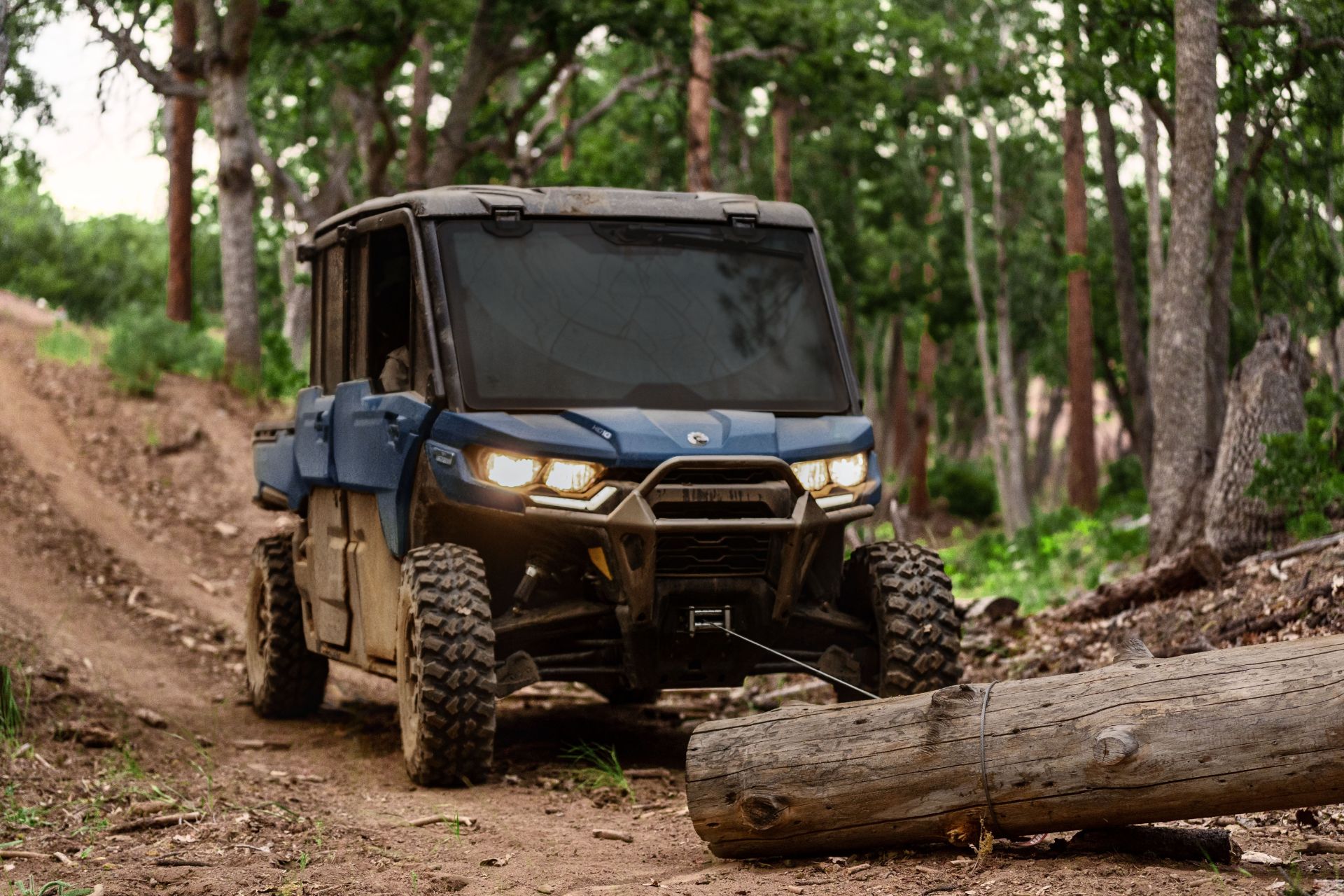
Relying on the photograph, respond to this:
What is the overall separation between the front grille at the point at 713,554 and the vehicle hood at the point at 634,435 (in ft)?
1.21

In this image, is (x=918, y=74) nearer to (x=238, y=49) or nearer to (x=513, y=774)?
(x=238, y=49)

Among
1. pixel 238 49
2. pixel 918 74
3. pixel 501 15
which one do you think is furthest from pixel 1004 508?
pixel 238 49

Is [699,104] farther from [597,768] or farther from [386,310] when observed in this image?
[597,768]

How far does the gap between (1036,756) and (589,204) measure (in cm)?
412

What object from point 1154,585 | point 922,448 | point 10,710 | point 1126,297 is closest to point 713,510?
point 10,710

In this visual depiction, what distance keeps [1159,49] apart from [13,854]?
12.1 m

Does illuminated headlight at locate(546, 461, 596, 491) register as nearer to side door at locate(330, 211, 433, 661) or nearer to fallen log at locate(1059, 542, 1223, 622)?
side door at locate(330, 211, 433, 661)

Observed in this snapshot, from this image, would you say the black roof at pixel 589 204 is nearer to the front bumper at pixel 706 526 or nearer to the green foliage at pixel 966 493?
the front bumper at pixel 706 526

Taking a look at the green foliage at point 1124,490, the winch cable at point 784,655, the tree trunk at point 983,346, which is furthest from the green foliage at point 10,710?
the tree trunk at point 983,346

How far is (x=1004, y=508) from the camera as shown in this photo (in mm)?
31188

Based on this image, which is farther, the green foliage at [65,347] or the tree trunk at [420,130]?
the tree trunk at [420,130]

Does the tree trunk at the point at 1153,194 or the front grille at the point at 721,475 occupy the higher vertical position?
the tree trunk at the point at 1153,194

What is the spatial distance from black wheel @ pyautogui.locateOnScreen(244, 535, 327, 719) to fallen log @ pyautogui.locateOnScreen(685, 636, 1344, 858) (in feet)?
17.2

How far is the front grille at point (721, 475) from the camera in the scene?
24.6ft
